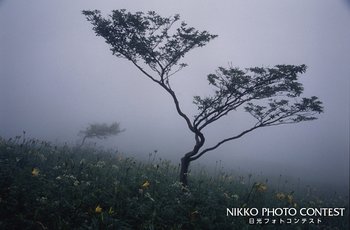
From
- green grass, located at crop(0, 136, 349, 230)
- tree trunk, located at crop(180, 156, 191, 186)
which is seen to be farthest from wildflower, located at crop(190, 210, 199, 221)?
tree trunk, located at crop(180, 156, 191, 186)

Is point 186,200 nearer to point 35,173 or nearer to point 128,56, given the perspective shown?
point 35,173

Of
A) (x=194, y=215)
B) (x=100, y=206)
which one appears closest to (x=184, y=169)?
(x=194, y=215)

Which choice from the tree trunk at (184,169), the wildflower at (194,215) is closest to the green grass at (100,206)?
the wildflower at (194,215)

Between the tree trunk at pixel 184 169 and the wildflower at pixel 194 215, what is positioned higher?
the tree trunk at pixel 184 169

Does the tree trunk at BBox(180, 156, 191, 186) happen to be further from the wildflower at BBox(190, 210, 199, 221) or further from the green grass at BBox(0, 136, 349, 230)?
the wildflower at BBox(190, 210, 199, 221)

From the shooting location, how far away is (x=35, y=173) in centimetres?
892

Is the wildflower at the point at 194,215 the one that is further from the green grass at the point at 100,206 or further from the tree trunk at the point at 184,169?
the tree trunk at the point at 184,169

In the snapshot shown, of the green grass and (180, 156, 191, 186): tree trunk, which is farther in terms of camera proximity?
(180, 156, 191, 186): tree trunk

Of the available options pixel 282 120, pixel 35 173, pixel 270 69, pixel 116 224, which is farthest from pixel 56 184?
pixel 282 120

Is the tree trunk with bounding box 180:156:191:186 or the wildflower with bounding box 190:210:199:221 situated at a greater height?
the tree trunk with bounding box 180:156:191:186

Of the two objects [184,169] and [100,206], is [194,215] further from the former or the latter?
[184,169]

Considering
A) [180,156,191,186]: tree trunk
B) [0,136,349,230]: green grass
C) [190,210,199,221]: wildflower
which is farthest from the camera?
[180,156,191,186]: tree trunk

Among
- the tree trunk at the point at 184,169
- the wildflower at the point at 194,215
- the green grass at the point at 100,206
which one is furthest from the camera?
the tree trunk at the point at 184,169

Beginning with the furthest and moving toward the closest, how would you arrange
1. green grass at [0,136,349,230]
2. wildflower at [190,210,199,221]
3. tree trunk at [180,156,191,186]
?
1. tree trunk at [180,156,191,186]
2. wildflower at [190,210,199,221]
3. green grass at [0,136,349,230]
